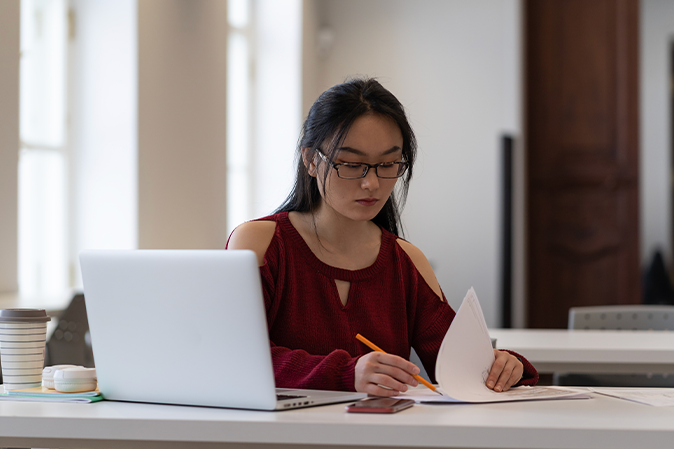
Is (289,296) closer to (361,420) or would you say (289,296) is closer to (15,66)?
(361,420)

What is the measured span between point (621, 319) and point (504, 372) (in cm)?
176

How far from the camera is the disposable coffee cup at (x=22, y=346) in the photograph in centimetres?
141

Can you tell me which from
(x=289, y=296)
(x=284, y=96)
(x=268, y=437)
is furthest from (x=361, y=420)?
(x=284, y=96)

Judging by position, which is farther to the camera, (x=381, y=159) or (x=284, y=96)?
(x=284, y=96)

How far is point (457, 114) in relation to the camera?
612 cm

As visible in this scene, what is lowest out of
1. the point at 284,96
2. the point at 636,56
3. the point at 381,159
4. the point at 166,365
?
the point at 166,365

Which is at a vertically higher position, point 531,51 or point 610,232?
point 531,51

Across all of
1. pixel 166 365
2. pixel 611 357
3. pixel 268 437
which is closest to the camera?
pixel 268 437

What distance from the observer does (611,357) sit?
2.24m

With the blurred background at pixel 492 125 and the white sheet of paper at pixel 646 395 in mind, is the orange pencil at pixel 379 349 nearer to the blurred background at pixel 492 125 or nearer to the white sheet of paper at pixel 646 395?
the white sheet of paper at pixel 646 395

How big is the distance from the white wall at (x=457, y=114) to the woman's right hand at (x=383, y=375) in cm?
472

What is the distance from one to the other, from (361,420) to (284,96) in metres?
4.63

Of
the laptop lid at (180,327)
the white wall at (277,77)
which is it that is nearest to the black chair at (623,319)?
the laptop lid at (180,327)

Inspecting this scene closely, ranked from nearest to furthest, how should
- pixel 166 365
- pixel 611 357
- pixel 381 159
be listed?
pixel 166 365 < pixel 381 159 < pixel 611 357
